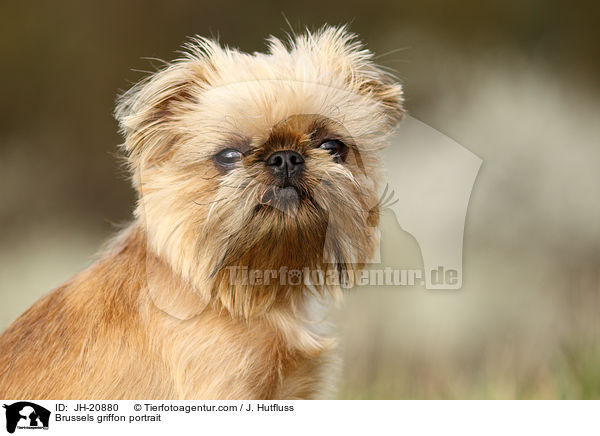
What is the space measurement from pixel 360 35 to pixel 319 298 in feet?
2.78

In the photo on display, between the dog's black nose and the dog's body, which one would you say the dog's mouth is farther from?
the dog's body

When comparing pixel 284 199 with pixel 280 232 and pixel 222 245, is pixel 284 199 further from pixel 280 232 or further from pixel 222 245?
pixel 222 245

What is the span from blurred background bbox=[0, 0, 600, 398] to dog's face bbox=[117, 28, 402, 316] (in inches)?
20.8

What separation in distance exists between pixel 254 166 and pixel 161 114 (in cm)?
35

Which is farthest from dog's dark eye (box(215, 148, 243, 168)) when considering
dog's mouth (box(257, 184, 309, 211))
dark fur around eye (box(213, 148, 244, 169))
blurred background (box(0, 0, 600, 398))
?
blurred background (box(0, 0, 600, 398))

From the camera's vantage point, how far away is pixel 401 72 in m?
2.30

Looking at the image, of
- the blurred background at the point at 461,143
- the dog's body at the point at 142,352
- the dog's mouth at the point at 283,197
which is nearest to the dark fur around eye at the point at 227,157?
the dog's mouth at the point at 283,197

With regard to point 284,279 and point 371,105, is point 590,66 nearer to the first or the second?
point 371,105

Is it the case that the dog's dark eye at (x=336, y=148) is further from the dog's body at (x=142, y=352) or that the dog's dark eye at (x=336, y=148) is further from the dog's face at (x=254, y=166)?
the dog's body at (x=142, y=352)

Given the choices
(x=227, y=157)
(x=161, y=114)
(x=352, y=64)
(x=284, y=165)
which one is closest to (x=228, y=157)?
(x=227, y=157)

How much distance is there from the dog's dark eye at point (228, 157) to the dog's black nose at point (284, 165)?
87 mm

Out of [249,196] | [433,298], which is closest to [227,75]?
[249,196]

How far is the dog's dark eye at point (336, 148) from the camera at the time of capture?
1771 millimetres

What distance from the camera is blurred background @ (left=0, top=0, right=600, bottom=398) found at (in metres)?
2.43
